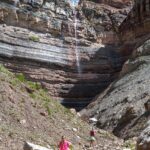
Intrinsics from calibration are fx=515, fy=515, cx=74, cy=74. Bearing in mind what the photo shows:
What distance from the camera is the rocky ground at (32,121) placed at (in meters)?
18.4

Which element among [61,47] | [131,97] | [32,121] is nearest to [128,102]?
[131,97]

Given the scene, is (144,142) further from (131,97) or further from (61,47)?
(61,47)

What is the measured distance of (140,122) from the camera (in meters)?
29.9

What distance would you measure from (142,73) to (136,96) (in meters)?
6.86

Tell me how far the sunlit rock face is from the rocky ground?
26363mm

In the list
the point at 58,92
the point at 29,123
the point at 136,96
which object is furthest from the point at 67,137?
the point at 58,92

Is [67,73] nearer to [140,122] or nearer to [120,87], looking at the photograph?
[120,87]

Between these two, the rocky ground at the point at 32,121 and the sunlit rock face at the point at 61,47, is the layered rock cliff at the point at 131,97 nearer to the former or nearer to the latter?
the sunlit rock face at the point at 61,47

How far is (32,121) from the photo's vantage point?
20656 mm

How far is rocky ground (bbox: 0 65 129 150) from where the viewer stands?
18.4 metres

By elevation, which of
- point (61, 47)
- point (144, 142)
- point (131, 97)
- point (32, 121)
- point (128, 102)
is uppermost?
point (144, 142)

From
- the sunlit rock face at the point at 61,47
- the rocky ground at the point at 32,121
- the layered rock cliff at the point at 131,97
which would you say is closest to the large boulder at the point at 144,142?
the rocky ground at the point at 32,121

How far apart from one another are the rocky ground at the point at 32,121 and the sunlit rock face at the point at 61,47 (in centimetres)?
2636

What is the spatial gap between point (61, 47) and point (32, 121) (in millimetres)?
35427
